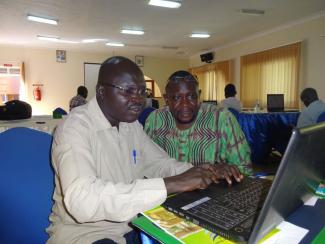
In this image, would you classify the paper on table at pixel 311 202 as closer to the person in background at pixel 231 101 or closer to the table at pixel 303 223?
the table at pixel 303 223

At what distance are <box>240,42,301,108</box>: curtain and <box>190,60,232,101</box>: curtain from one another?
86 centimetres

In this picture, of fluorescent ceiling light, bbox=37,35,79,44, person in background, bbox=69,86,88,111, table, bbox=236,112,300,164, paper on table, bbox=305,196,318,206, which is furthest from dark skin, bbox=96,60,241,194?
fluorescent ceiling light, bbox=37,35,79,44

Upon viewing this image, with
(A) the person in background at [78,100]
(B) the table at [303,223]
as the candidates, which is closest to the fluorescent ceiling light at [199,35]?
(A) the person in background at [78,100]

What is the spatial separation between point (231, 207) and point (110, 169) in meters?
0.55

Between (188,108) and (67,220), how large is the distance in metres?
0.92

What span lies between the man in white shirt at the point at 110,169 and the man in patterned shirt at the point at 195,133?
10.6 inches

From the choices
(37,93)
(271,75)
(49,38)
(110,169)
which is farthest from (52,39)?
(110,169)

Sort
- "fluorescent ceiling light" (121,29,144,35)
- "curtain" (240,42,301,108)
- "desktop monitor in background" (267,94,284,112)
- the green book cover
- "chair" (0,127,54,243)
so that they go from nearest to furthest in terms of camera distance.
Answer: the green book cover → "chair" (0,127,54,243) → "desktop monitor in background" (267,94,284,112) → "curtain" (240,42,301,108) → "fluorescent ceiling light" (121,29,144,35)

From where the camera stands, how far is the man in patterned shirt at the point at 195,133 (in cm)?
165

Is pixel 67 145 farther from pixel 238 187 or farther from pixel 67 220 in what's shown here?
pixel 238 187

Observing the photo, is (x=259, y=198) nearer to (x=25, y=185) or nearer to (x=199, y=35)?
(x=25, y=185)

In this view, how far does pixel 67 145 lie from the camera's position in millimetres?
960

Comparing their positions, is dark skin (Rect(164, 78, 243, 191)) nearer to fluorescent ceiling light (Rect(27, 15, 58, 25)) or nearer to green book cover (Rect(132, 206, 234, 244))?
green book cover (Rect(132, 206, 234, 244))

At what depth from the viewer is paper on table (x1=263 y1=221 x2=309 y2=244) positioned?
27.1 inches
